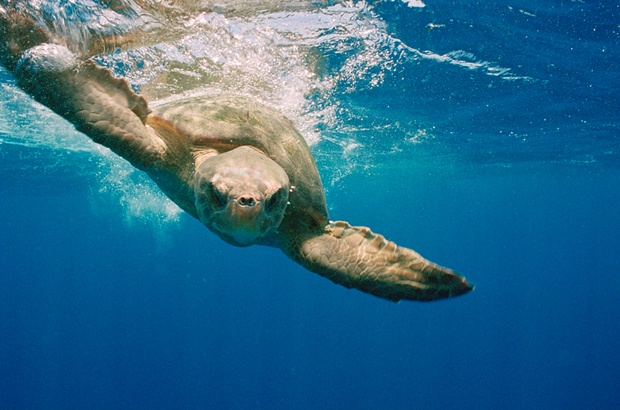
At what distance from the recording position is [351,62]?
32.0 ft

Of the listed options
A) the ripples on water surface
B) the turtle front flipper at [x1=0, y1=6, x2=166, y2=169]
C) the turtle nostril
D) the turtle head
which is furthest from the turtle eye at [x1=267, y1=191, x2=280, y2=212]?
the ripples on water surface

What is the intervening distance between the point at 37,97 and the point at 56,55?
454mm

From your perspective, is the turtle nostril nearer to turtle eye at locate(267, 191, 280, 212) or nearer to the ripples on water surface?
turtle eye at locate(267, 191, 280, 212)

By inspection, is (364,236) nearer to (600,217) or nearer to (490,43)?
(490,43)

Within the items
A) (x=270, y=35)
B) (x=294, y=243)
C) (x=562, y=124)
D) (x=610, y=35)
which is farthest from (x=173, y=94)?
(x=562, y=124)

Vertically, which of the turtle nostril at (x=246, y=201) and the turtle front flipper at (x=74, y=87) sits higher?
the turtle front flipper at (x=74, y=87)

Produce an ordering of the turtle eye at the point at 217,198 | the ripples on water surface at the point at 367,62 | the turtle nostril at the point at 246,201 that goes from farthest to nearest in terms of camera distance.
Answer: the ripples on water surface at the point at 367,62, the turtle eye at the point at 217,198, the turtle nostril at the point at 246,201

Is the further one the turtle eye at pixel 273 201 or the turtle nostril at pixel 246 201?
the turtle eye at pixel 273 201

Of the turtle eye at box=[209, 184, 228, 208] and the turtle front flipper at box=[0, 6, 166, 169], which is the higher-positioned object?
the turtle front flipper at box=[0, 6, 166, 169]

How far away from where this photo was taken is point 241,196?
297 cm

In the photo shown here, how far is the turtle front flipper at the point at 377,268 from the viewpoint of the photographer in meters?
3.60

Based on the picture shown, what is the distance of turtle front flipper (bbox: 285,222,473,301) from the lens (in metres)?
3.60

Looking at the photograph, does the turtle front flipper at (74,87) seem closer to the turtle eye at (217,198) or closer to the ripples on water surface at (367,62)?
the turtle eye at (217,198)

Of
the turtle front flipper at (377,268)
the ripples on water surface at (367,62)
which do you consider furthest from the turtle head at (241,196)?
the ripples on water surface at (367,62)
